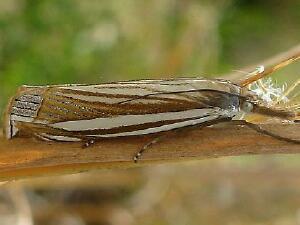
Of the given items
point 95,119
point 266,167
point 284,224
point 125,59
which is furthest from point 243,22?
point 95,119

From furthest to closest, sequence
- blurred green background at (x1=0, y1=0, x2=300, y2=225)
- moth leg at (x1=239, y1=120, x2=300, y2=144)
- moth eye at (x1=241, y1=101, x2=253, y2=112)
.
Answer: blurred green background at (x1=0, y1=0, x2=300, y2=225), moth eye at (x1=241, y1=101, x2=253, y2=112), moth leg at (x1=239, y1=120, x2=300, y2=144)

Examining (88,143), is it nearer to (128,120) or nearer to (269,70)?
(128,120)

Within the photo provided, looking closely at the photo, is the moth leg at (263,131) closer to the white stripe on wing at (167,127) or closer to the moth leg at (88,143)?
the white stripe on wing at (167,127)

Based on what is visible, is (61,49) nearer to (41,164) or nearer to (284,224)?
(284,224)

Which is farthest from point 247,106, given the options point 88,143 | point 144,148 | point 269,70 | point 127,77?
point 127,77

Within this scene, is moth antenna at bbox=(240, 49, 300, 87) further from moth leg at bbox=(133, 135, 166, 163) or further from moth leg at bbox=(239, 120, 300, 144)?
moth leg at bbox=(133, 135, 166, 163)

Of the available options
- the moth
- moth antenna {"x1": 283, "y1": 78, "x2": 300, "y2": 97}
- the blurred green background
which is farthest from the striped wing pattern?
the blurred green background

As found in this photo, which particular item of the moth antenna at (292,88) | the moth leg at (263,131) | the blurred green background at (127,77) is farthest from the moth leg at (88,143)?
the blurred green background at (127,77)
